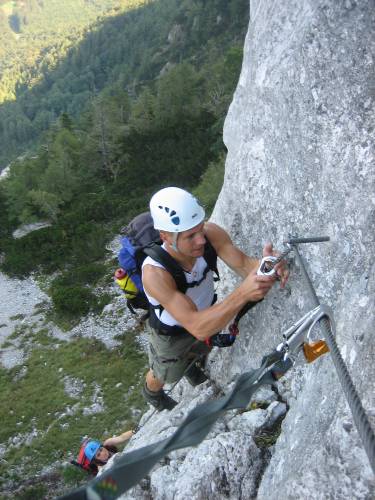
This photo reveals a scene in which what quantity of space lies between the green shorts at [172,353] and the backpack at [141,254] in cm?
79

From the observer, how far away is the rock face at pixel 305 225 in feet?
12.3

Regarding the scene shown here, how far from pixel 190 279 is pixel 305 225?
1.39m

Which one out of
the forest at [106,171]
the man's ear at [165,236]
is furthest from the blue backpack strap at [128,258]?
the forest at [106,171]

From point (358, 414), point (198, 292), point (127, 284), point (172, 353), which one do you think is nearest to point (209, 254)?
point (198, 292)

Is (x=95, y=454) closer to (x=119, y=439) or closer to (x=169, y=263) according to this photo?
A: (x=119, y=439)

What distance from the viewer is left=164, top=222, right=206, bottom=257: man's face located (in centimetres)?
484

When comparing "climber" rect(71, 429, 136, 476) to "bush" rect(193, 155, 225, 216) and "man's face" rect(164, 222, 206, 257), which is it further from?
"bush" rect(193, 155, 225, 216)

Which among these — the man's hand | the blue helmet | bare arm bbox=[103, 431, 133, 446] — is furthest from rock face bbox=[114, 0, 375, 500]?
the blue helmet

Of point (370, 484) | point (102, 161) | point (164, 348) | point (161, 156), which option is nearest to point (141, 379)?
point (164, 348)

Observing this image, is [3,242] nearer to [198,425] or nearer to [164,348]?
[164,348]

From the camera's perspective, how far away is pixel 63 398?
20.4 metres

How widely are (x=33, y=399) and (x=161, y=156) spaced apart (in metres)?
30.1

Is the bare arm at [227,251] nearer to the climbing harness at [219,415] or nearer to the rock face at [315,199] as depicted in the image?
the rock face at [315,199]

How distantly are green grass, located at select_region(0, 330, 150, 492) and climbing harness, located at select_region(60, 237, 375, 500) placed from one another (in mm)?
14424
